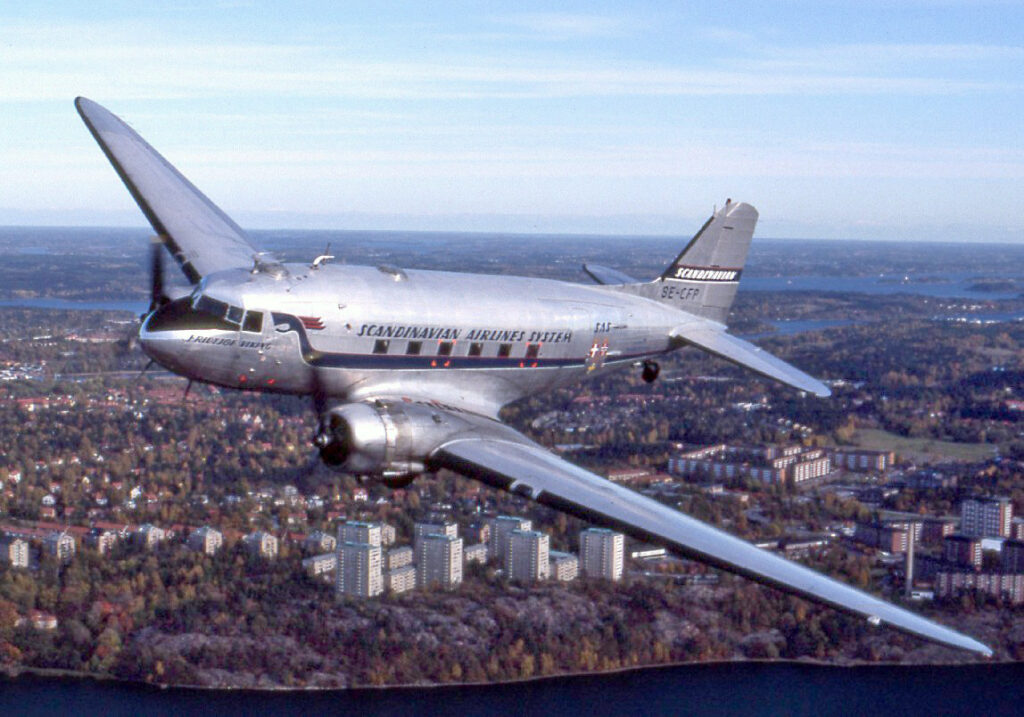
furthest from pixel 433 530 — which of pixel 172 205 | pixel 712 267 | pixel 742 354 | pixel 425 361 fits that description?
pixel 425 361

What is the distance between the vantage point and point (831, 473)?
10188cm

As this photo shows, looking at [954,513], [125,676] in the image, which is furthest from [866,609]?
[954,513]

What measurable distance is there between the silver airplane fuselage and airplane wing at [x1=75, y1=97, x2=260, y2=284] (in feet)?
18.4

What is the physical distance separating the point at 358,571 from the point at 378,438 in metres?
46.1

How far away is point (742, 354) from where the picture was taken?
3859cm

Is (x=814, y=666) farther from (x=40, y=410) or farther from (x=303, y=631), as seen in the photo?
(x=40, y=410)

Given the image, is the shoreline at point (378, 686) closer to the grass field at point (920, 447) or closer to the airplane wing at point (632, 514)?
the airplane wing at point (632, 514)

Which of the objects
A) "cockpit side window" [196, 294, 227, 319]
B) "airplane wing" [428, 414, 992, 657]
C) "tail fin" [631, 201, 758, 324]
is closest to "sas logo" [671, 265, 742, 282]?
"tail fin" [631, 201, 758, 324]

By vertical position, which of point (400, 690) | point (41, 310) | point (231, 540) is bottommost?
point (400, 690)

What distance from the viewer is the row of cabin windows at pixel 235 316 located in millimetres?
28516

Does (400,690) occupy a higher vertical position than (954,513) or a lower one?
lower

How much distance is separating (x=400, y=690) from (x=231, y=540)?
1790 centimetres

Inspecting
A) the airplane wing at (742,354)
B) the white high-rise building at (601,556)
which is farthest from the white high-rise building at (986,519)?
the airplane wing at (742,354)

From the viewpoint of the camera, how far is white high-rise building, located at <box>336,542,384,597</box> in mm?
71750
